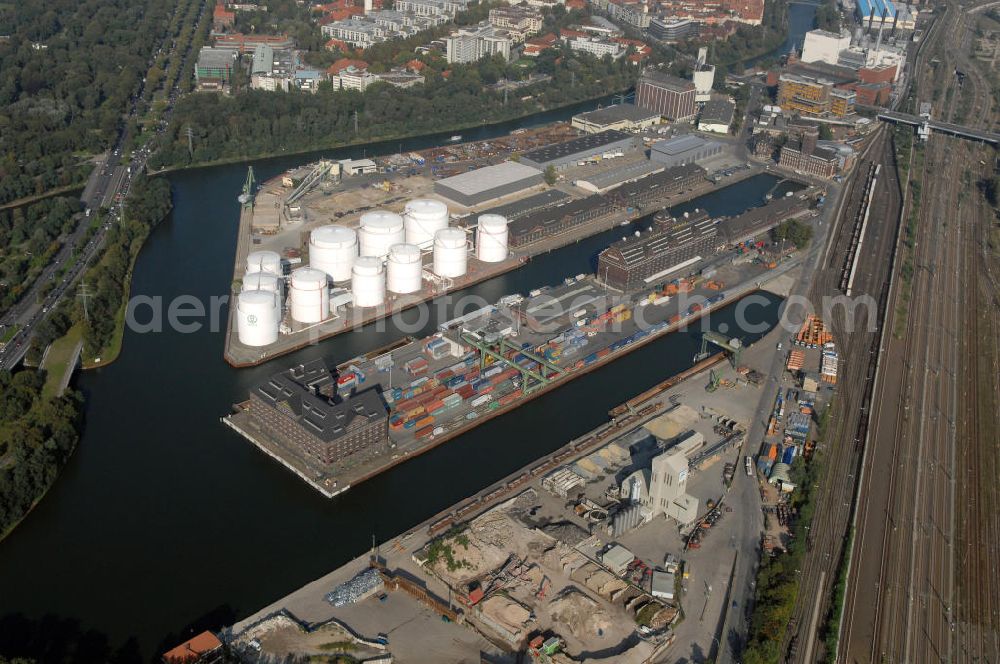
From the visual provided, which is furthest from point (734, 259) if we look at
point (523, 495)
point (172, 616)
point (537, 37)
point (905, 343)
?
point (537, 37)

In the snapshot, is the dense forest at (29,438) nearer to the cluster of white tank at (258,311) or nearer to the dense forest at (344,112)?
the cluster of white tank at (258,311)

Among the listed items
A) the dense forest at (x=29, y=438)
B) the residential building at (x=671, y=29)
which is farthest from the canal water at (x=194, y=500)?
the residential building at (x=671, y=29)

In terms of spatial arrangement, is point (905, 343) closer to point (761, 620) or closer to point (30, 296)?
point (761, 620)

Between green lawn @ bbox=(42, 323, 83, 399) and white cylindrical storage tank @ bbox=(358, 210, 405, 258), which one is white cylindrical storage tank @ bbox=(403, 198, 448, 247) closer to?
Answer: white cylindrical storage tank @ bbox=(358, 210, 405, 258)

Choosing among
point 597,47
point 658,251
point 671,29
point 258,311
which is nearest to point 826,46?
point 671,29

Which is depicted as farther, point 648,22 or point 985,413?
point 648,22

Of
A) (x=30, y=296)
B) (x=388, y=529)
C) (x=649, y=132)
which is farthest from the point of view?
Result: (x=649, y=132)


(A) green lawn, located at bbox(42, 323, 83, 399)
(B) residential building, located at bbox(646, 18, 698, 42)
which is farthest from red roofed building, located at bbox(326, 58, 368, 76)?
(A) green lawn, located at bbox(42, 323, 83, 399)
